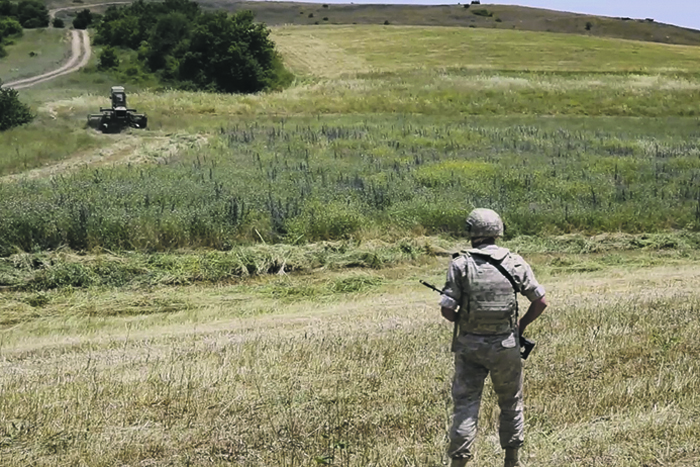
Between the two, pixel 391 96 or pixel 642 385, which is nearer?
pixel 642 385

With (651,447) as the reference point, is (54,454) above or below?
below

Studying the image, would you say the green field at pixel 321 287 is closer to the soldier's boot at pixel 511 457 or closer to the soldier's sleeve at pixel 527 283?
the soldier's boot at pixel 511 457

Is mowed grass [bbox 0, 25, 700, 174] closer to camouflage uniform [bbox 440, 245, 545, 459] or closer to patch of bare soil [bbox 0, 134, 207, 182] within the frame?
patch of bare soil [bbox 0, 134, 207, 182]

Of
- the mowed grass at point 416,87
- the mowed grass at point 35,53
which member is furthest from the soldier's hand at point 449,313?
the mowed grass at point 35,53

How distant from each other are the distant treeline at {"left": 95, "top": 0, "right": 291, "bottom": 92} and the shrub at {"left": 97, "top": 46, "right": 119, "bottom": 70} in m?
2.23

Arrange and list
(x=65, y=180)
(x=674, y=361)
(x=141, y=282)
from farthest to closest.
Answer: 1. (x=65, y=180)
2. (x=141, y=282)
3. (x=674, y=361)

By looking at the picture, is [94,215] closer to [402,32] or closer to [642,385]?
[642,385]

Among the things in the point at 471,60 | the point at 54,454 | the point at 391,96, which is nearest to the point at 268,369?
the point at 54,454

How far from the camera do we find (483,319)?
5.27 m

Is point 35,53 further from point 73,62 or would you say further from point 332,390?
point 332,390

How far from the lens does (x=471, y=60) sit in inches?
2419

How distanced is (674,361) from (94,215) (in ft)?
36.2

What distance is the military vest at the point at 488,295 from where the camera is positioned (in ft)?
17.2

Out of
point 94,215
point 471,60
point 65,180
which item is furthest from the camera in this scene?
point 471,60
